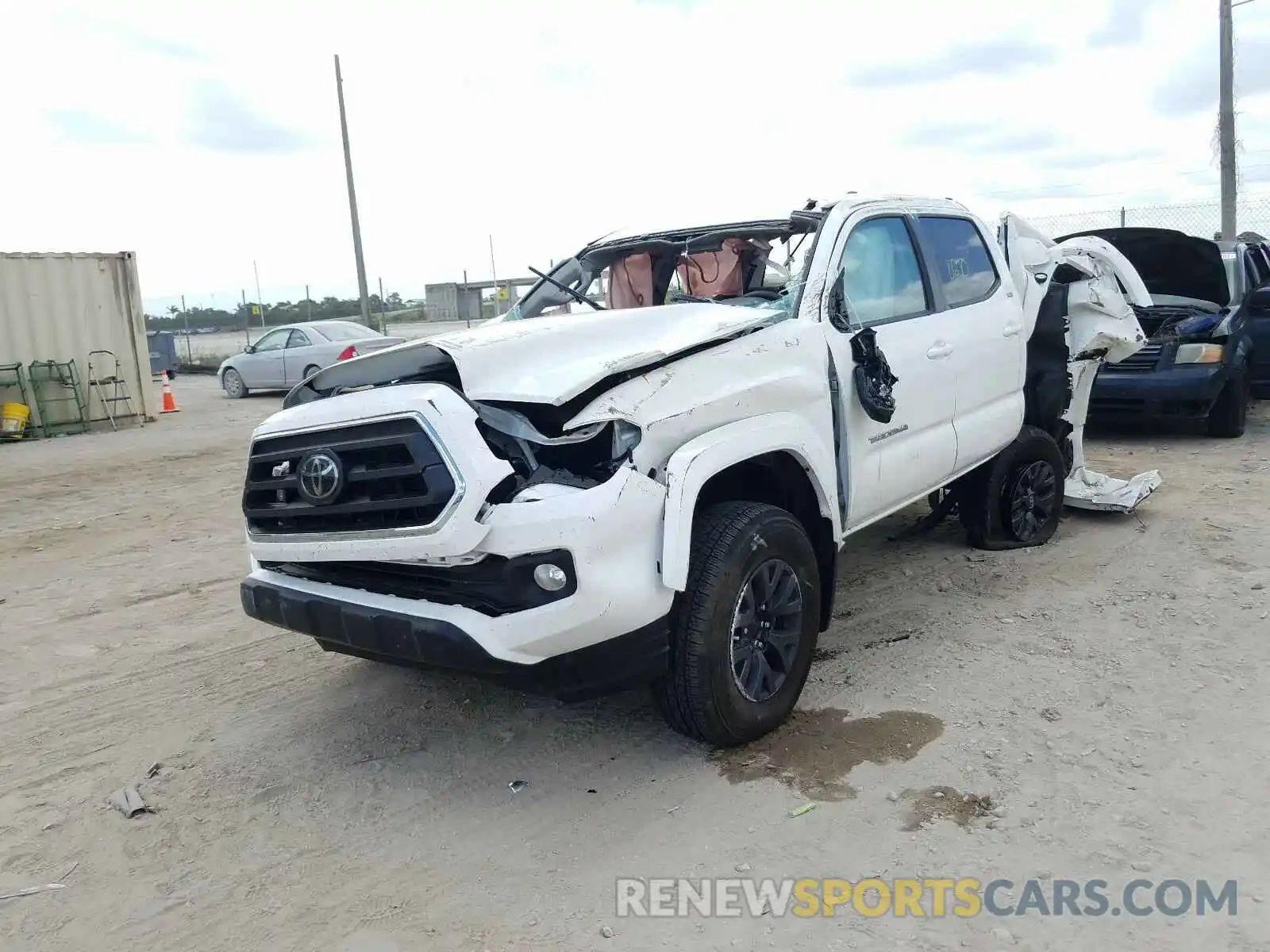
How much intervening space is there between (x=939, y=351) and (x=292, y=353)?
50.1 ft

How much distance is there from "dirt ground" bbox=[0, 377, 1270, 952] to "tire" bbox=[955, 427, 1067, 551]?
338 millimetres

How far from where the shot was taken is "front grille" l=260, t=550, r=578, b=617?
2.98 meters

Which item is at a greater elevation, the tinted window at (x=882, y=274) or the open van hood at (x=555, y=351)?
the tinted window at (x=882, y=274)

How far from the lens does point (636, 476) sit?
3.06 meters

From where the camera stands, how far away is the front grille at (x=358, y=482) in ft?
9.93

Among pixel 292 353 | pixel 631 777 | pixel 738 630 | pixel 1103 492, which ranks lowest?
pixel 631 777

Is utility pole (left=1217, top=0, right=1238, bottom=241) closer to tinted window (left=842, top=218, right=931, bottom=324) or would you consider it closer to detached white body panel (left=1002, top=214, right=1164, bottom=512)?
detached white body panel (left=1002, top=214, right=1164, bottom=512)

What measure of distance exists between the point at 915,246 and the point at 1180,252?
6402mm

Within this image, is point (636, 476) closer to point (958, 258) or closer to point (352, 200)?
point (958, 258)

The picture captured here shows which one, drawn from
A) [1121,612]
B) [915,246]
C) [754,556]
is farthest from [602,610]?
[1121,612]

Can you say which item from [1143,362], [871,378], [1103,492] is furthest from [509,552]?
[1143,362]

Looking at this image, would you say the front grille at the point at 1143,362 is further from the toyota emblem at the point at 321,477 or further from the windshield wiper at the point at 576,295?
the toyota emblem at the point at 321,477

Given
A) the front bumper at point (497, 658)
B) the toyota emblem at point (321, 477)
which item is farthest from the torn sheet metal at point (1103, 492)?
the toyota emblem at point (321, 477)

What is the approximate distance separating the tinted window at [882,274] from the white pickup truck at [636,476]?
0.6 inches
